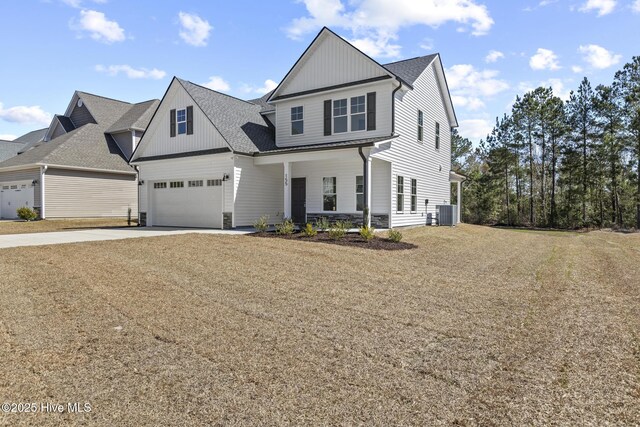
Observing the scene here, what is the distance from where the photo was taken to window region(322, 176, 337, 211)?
15961 mm

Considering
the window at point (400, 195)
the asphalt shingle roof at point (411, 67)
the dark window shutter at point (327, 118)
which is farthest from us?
the asphalt shingle roof at point (411, 67)

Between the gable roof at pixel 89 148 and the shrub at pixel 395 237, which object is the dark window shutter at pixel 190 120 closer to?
the gable roof at pixel 89 148

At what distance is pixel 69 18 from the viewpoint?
11.1 metres

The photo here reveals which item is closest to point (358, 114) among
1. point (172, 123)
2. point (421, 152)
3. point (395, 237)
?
point (421, 152)

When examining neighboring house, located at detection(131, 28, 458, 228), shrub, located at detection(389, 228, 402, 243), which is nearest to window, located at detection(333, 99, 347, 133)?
neighboring house, located at detection(131, 28, 458, 228)

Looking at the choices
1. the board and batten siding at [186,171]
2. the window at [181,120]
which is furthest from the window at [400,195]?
the window at [181,120]

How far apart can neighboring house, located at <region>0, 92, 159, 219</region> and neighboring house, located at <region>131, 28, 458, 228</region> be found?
666 cm

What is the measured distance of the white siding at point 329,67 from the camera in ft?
50.2

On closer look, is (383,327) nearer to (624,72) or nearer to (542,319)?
(542,319)

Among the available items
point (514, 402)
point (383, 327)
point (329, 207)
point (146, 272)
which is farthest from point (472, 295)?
point (329, 207)

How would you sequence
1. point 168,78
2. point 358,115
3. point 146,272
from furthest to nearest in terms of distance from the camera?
point 168,78
point 358,115
point 146,272

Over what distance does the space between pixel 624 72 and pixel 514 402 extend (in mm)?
32253

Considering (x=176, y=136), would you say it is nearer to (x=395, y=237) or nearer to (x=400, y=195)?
(x=400, y=195)

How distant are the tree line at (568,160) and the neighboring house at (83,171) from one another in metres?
27.7
